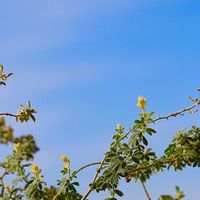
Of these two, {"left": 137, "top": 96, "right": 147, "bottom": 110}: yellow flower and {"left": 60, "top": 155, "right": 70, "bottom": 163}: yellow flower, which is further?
{"left": 60, "top": 155, "right": 70, "bottom": 163}: yellow flower

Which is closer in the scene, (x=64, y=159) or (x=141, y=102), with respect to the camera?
(x=141, y=102)

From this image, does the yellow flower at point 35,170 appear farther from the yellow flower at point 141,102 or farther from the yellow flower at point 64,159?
the yellow flower at point 141,102

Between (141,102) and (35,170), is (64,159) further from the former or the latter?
(141,102)

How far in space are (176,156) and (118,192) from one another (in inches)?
43.9

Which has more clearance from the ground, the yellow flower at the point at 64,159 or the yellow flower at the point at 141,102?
the yellow flower at the point at 64,159

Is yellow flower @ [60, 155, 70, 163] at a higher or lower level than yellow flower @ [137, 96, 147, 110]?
higher

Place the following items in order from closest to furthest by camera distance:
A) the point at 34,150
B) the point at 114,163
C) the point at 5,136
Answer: the point at 114,163 < the point at 5,136 < the point at 34,150

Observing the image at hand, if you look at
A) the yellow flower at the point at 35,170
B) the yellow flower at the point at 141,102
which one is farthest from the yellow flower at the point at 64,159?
the yellow flower at the point at 141,102

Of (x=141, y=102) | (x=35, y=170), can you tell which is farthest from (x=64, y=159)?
(x=141, y=102)

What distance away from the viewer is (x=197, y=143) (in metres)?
5.30

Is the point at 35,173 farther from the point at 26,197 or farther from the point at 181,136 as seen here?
the point at 181,136

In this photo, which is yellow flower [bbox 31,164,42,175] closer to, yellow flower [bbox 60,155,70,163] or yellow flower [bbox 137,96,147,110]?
yellow flower [bbox 60,155,70,163]

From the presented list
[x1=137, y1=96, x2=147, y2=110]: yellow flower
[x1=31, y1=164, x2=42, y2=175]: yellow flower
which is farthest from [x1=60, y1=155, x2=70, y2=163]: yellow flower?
[x1=137, y1=96, x2=147, y2=110]: yellow flower

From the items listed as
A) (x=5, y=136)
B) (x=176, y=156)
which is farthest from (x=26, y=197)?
(x=176, y=156)
